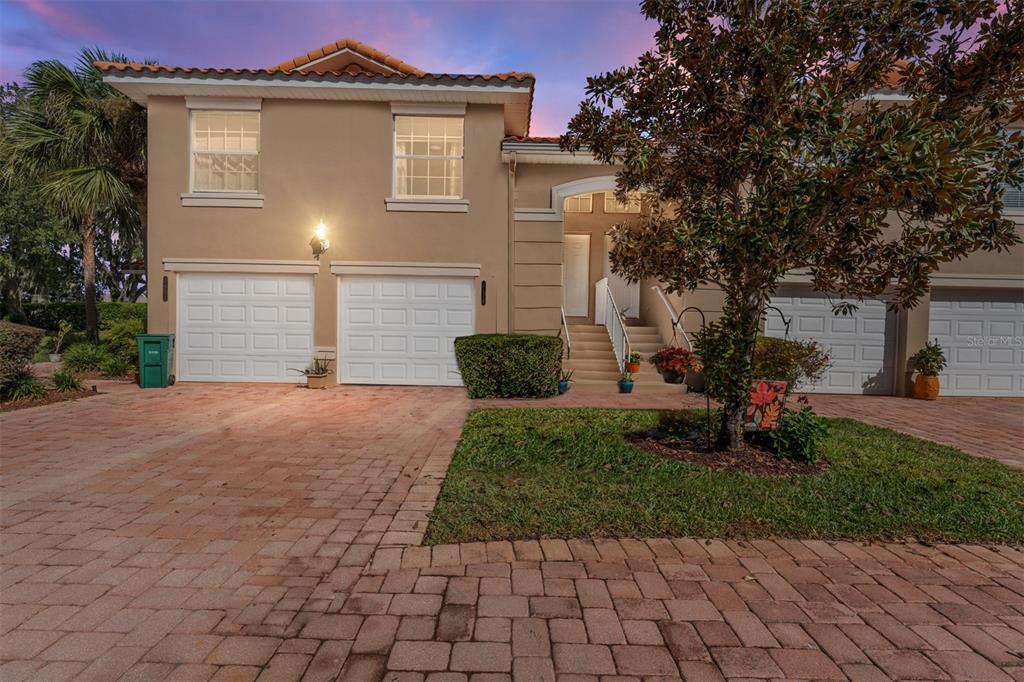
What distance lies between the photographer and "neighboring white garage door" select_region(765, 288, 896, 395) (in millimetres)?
10570

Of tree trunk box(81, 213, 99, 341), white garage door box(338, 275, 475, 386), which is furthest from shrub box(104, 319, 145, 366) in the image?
white garage door box(338, 275, 475, 386)

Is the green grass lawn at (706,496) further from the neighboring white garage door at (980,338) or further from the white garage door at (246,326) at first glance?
the neighboring white garage door at (980,338)

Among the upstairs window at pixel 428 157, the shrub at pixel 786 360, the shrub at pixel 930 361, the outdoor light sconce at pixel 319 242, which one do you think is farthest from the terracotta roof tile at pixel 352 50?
the shrub at pixel 930 361

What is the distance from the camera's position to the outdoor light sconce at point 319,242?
396 inches

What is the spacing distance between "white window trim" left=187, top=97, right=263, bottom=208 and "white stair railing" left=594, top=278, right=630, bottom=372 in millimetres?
7473

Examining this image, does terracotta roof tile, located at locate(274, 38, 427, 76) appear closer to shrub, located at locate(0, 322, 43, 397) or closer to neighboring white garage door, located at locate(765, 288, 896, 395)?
shrub, located at locate(0, 322, 43, 397)

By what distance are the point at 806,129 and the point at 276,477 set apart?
5160 millimetres

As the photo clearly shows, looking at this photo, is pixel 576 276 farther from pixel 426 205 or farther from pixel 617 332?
pixel 426 205

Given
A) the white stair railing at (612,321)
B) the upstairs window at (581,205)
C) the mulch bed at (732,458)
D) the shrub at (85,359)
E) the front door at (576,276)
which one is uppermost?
the upstairs window at (581,205)

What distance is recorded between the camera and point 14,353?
7801 mm

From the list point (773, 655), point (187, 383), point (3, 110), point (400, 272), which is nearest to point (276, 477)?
point (773, 655)

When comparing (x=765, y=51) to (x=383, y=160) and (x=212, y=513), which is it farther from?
(x=383, y=160)

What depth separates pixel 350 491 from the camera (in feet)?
14.3

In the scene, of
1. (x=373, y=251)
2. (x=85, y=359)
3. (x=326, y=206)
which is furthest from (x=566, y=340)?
(x=85, y=359)
